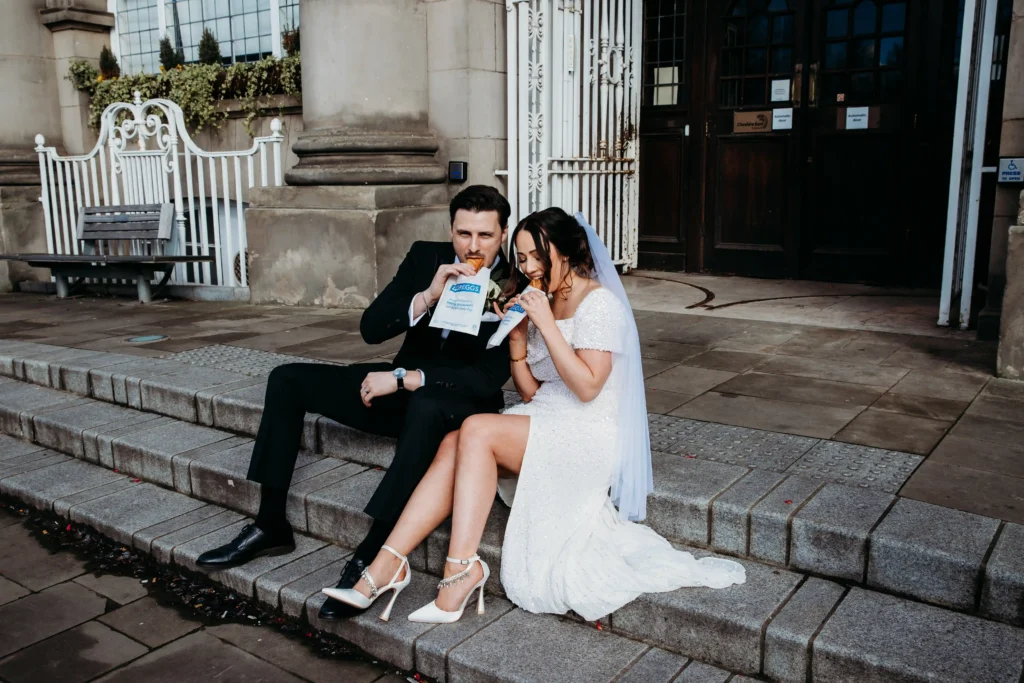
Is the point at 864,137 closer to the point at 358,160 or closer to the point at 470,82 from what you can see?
the point at 470,82

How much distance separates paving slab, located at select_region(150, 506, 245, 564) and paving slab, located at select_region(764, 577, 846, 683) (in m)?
2.34

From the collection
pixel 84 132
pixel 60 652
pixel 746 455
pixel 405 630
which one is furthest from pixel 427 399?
pixel 84 132

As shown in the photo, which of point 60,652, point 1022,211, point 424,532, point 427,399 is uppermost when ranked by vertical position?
point 1022,211

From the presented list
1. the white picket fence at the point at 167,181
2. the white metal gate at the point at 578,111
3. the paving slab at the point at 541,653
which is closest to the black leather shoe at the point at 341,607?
the paving slab at the point at 541,653

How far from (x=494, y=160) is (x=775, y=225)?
274 centimetres

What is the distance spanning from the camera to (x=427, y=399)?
11.0ft

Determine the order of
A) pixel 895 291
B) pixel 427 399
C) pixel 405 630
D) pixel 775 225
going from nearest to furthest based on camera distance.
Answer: pixel 405 630, pixel 427 399, pixel 895 291, pixel 775 225

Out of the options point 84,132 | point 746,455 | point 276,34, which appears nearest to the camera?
point 746,455

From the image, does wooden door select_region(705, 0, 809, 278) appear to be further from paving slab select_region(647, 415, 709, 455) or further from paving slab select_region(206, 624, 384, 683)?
paving slab select_region(206, 624, 384, 683)

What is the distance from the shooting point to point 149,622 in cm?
340

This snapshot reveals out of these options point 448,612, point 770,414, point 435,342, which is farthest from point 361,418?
point 770,414

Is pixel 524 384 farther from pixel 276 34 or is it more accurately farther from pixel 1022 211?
pixel 276 34

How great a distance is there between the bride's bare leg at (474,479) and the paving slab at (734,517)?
730mm

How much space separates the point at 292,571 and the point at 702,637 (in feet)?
5.45
